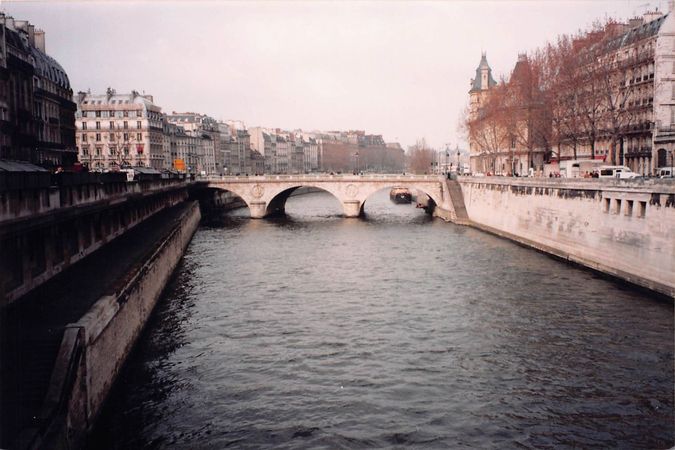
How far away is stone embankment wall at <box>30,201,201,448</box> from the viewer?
12.5 m

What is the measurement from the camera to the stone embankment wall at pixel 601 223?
2908cm

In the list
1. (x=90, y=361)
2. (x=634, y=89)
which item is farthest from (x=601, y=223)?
(x=634, y=89)

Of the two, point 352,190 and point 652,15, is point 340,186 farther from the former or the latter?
point 652,15

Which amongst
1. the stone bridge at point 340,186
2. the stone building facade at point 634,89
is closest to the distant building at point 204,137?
the stone bridge at point 340,186

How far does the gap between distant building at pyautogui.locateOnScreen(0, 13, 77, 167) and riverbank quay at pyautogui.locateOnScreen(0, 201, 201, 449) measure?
66.7 feet

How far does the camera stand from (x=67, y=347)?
13.6 m

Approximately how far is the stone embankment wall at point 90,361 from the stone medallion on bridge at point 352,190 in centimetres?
5116

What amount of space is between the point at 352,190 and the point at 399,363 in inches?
2107

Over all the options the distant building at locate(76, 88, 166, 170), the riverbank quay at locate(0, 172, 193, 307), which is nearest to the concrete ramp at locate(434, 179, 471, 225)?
the riverbank quay at locate(0, 172, 193, 307)

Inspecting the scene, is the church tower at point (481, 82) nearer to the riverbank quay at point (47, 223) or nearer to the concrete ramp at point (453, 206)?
the concrete ramp at point (453, 206)

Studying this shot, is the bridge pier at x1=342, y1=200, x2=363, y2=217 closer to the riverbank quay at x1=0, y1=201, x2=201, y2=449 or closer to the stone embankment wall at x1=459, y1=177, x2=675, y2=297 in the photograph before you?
the stone embankment wall at x1=459, y1=177, x2=675, y2=297

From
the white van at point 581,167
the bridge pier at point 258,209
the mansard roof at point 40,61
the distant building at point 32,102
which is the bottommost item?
the bridge pier at point 258,209

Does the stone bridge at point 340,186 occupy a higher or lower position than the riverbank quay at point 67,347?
higher

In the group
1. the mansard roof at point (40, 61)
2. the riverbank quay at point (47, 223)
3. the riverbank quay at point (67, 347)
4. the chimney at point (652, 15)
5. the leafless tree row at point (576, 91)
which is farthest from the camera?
the chimney at point (652, 15)
